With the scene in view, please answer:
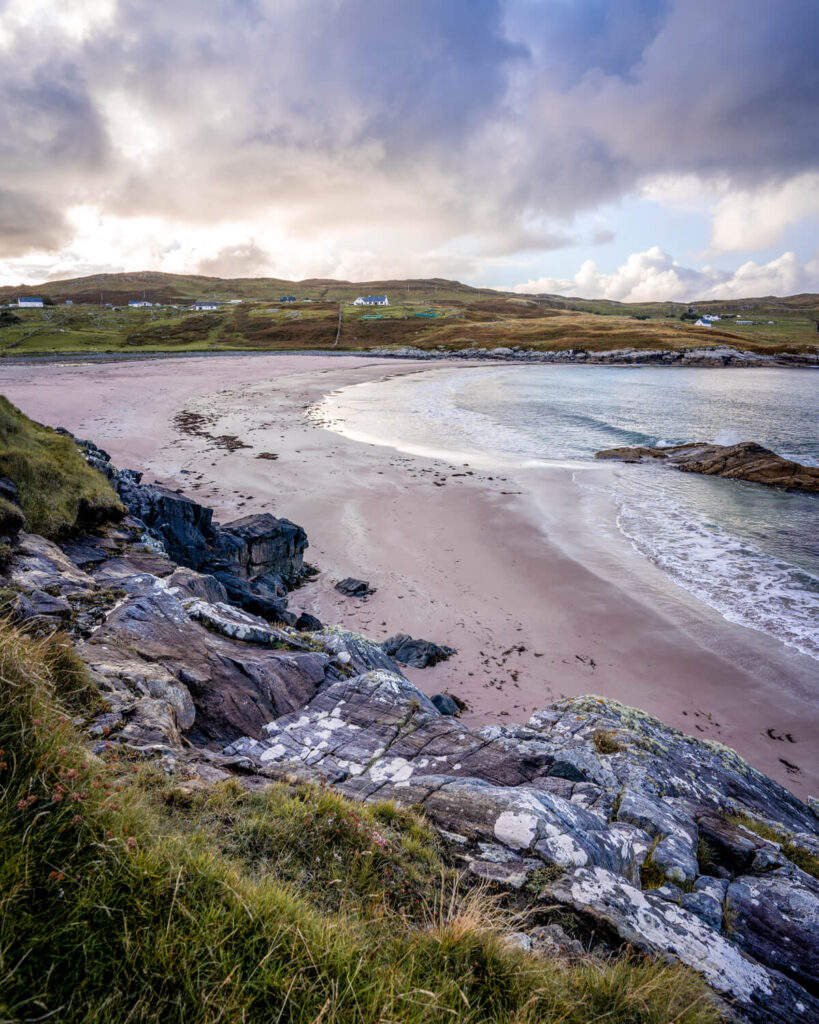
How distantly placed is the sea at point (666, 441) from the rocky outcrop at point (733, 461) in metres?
1.00

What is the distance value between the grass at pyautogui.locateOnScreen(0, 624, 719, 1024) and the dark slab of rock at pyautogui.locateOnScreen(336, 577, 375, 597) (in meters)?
11.5

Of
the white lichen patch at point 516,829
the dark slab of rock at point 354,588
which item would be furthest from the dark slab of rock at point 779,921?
the dark slab of rock at point 354,588

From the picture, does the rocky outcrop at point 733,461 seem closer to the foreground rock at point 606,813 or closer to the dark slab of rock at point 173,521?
the foreground rock at point 606,813

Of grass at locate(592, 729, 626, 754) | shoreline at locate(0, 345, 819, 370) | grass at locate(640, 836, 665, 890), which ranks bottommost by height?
grass at locate(592, 729, 626, 754)

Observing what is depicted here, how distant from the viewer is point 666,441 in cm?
3756

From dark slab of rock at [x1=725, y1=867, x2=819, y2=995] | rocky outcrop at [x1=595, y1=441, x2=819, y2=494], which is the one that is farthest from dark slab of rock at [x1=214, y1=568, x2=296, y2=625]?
rocky outcrop at [x1=595, y1=441, x2=819, y2=494]

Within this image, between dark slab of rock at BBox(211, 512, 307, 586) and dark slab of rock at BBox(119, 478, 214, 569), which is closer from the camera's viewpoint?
dark slab of rock at BBox(119, 478, 214, 569)

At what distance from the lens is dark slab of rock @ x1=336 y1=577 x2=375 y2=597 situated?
15141 mm

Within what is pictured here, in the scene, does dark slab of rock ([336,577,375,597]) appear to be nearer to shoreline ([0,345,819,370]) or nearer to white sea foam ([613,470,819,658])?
white sea foam ([613,470,819,658])

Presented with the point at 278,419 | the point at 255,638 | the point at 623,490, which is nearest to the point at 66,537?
the point at 255,638

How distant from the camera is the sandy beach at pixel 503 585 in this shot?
1134 centimetres

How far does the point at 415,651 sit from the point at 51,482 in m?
9.36

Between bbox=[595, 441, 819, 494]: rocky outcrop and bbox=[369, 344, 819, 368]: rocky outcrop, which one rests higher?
bbox=[369, 344, 819, 368]: rocky outcrop

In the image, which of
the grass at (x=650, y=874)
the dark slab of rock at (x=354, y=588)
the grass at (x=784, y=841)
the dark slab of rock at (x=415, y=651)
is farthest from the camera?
the dark slab of rock at (x=354, y=588)
